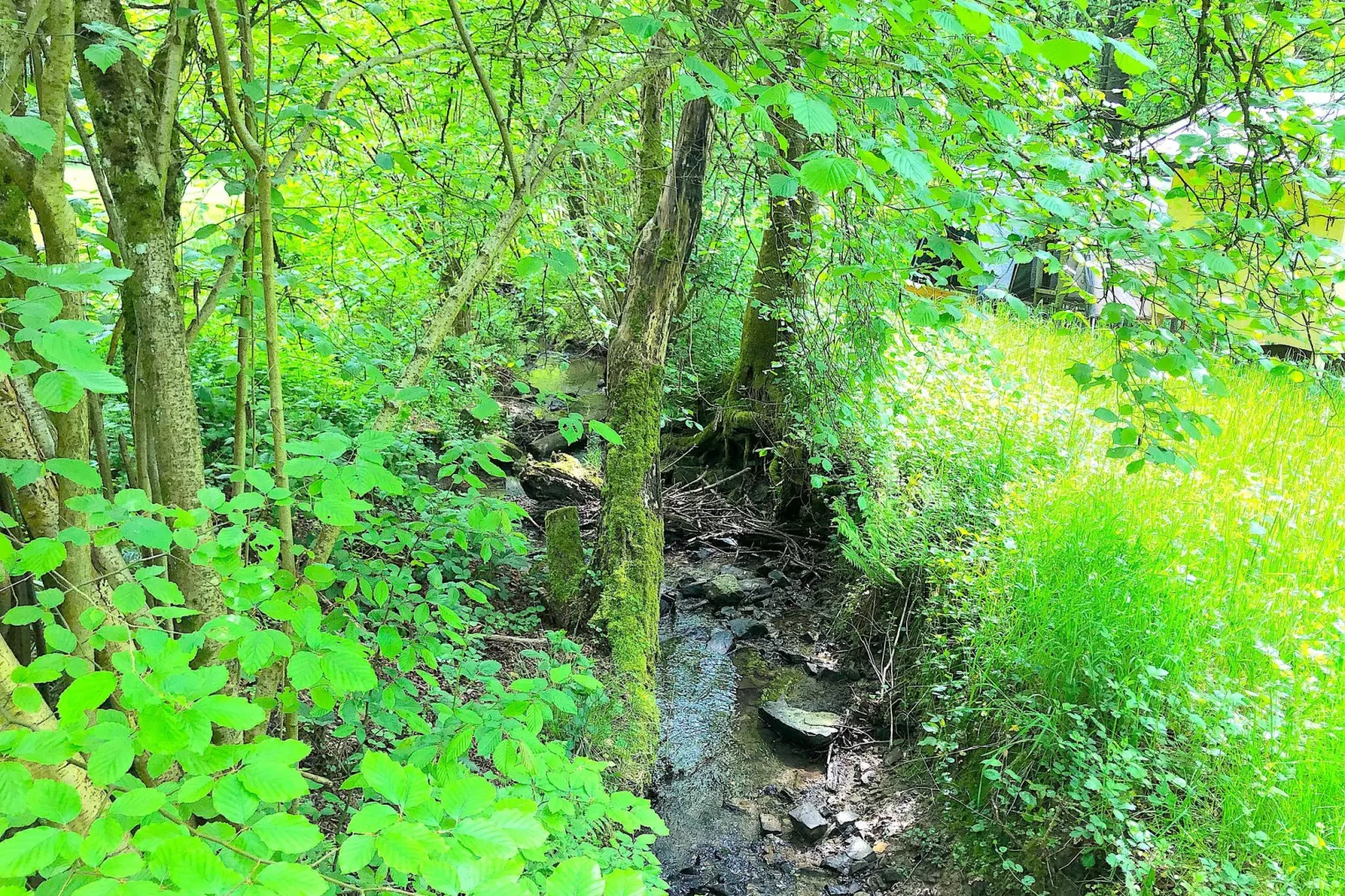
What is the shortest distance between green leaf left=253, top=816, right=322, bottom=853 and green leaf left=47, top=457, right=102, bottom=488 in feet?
2.44

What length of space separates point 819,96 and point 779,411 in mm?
Result: 5356

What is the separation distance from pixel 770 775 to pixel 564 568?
→ 5.52 ft

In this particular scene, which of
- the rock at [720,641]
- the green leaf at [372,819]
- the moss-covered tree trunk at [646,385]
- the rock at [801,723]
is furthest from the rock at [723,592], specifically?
the green leaf at [372,819]

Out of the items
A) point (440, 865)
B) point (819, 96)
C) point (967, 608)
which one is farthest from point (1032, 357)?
point (440, 865)

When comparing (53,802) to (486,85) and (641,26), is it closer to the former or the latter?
(641,26)

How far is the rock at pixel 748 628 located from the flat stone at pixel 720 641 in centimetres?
5

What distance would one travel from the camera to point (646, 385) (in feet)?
16.0

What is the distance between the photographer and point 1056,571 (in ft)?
12.0

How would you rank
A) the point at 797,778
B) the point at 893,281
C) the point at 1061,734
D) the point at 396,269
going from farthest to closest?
the point at 396,269 → the point at 797,778 → the point at 893,281 → the point at 1061,734

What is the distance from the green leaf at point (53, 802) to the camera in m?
1.08

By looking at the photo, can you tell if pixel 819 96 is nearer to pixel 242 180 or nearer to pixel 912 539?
pixel 242 180

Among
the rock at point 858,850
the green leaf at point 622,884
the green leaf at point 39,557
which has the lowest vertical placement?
the rock at point 858,850

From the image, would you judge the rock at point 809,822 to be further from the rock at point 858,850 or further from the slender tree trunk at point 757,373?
the slender tree trunk at point 757,373

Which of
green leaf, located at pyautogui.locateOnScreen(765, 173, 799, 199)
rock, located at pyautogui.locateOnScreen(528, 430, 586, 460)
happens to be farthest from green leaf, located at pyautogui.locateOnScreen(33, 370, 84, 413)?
rock, located at pyautogui.locateOnScreen(528, 430, 586, 460)
